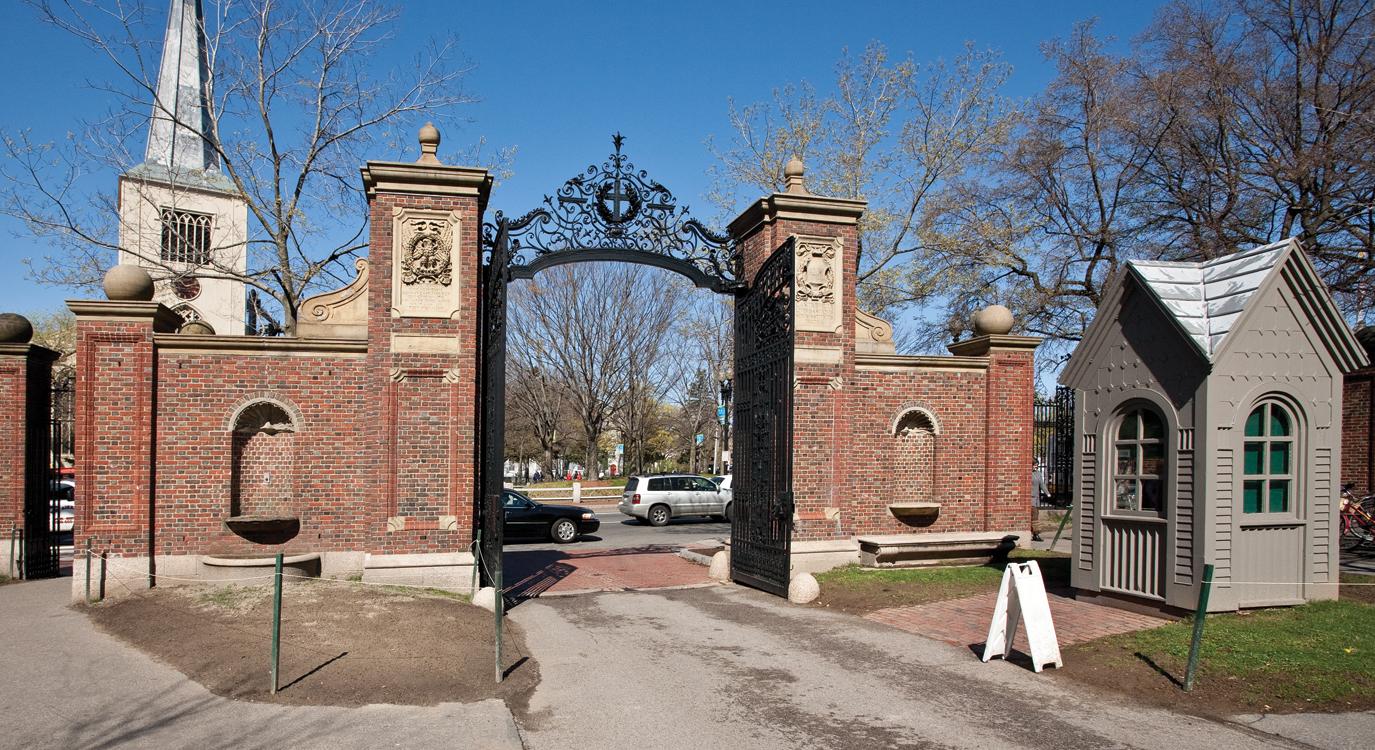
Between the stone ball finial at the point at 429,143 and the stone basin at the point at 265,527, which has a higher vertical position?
the stone ball finial at the point at 429,143

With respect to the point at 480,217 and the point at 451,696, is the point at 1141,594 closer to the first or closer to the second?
the point at 451,696

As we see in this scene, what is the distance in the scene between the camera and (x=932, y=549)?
44.0 feet

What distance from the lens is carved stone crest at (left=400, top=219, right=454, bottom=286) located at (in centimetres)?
1163

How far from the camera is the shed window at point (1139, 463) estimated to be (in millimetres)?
9701

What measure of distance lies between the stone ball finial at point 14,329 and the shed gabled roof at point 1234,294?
15.1 m

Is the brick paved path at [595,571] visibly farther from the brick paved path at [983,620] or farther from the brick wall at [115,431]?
the brick wall at [115,431]

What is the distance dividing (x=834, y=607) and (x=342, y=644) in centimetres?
578

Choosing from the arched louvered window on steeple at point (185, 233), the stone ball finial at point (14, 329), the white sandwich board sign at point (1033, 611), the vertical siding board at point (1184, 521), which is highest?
the arched louvered window on steeple at point (185, 233)

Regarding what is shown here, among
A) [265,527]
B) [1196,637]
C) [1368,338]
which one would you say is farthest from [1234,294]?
[1368,338]

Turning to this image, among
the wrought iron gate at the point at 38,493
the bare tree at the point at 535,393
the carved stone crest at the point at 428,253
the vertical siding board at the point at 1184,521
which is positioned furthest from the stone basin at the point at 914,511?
the bare tree at the point at 535,393

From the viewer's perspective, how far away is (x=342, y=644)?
28.3 ft

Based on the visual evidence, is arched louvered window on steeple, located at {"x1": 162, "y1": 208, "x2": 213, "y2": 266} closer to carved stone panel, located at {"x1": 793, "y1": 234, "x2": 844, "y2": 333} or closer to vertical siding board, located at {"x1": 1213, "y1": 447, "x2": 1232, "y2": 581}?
carved stone panel, located at {"x1": 793, "y1": 234, "x2": 844, "y2": 333}

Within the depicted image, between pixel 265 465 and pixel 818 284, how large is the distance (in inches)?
315

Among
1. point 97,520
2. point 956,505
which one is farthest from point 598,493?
point 97,520
